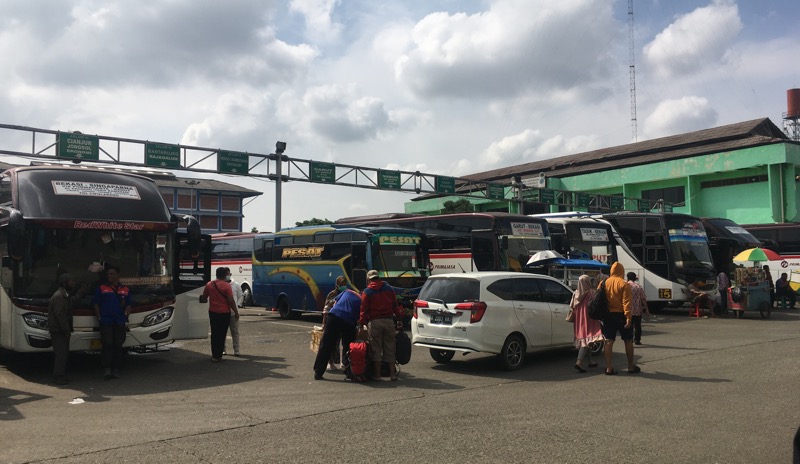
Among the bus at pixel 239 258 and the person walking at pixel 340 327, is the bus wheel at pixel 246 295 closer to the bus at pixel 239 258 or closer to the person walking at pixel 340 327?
the bus at pixel 239 258

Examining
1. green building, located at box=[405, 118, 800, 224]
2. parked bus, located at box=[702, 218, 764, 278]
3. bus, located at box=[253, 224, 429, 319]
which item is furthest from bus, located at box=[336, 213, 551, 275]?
green building, located at box=[405, 118, 800, 224]

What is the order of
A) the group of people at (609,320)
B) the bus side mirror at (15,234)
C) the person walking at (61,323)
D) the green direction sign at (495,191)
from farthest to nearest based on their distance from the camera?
the green direction sign at (495,191) → the group of people at (609,320) → the person walking at (61,323) → the bus side mirror at (15,234)

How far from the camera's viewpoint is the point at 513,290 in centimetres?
1215

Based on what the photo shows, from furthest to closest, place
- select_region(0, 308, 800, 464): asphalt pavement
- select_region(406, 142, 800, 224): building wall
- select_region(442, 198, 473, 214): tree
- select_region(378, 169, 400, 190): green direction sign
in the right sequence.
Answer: select_region(442, 198, 473, 214): tree → select_region(406, 142, 800, 224): building wall → select_region(378, 169, 400, 190): green direction sign → select_region(0, 308, 800, 464): asphalt pavement

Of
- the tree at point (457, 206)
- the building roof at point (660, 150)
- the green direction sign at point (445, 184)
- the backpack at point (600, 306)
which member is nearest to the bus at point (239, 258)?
the green direction sign at point (445, 184)

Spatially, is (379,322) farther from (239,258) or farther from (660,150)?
(660,150)

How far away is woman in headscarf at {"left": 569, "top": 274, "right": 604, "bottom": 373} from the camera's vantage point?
37.6 feet

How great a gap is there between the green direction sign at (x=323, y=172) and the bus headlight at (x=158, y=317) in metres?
20.3

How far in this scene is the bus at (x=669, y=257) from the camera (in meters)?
24.8

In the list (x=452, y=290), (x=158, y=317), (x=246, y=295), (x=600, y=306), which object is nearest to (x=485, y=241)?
(x=452, y=290)

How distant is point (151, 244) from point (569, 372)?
782 cm

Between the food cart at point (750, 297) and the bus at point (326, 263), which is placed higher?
the bus at point (326, 263)

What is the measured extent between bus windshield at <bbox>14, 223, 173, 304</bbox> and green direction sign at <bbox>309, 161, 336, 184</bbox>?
19.9 meters

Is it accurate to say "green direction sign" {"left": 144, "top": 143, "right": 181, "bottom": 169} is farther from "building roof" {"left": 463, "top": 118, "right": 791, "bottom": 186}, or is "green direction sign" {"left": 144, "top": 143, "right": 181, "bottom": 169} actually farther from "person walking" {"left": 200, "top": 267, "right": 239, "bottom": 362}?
"building roof" {"left": 463, "top": 118, "right": 791, "bottom": 186}
